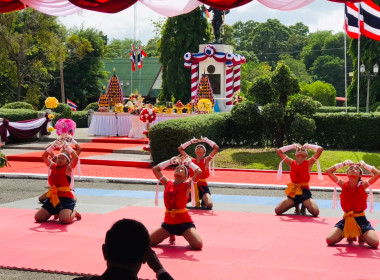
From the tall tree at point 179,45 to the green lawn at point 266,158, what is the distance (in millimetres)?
23326

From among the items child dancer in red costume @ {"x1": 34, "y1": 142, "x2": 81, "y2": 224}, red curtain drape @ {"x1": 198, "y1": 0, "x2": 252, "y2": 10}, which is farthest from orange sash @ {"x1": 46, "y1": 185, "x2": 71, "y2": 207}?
red curtain drape @ {"x1": 198, "y1": 0, "x2": 252, "y2": 10}

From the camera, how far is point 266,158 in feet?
75.8

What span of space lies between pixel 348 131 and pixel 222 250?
16.2m

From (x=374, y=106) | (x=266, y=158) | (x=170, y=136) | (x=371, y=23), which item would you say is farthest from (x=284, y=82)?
(x=374, y=106)

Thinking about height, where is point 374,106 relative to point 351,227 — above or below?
above

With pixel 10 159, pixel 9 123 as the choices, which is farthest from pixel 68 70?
pixel 10 159

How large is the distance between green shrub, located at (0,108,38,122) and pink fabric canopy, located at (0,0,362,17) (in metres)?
22.1

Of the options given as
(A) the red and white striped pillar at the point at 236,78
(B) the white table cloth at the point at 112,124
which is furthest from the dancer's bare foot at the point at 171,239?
(A) the red and white striped pillar at the point at 236,78

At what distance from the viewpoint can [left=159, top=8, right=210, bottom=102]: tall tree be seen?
4697 centimetres

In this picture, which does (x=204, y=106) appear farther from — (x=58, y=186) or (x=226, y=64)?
(x=58, y=186)

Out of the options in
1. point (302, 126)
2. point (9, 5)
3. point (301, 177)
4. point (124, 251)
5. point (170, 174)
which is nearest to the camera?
point (124, 251)

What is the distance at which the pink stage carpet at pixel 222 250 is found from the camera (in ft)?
28.9

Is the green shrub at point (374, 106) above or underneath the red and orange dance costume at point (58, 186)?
above

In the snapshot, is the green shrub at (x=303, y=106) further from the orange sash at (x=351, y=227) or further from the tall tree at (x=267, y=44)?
the tall tree at (x=267, y=44)
